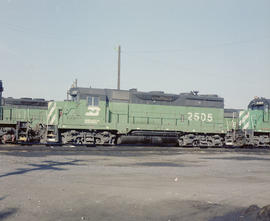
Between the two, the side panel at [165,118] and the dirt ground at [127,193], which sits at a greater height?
the side panel at [165,118]

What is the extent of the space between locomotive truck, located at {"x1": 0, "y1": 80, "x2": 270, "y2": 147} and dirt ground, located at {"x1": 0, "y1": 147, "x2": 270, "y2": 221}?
8494 millimetres

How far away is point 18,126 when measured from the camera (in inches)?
696

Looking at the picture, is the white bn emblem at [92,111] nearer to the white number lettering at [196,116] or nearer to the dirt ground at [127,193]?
the white number lettering at [196,116]

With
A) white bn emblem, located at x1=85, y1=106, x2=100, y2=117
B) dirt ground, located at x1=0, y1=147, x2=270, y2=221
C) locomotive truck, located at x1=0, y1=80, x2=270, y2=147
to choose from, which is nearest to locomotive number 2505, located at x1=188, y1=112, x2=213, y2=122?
locomotive truck, located at x1=0, y1=80, x2=270, y2=147

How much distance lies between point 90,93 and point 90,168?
31.9 feet

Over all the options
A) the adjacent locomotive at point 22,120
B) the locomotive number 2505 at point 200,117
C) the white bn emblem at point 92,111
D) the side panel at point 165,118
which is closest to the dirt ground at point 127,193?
the adjacent locomotive at point 22,120

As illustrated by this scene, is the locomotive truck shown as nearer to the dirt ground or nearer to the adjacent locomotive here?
the adjacent locomotive

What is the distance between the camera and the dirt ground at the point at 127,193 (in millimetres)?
5055

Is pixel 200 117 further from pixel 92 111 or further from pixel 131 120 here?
pixel 92 111

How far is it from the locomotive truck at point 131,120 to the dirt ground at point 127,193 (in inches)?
334

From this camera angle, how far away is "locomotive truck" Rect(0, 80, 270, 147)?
18250mm

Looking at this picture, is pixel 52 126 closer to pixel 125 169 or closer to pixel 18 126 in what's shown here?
pixel 18 126

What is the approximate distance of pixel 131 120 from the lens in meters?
19.5

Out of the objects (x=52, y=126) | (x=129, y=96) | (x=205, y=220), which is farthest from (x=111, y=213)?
(x=129, y=96)
